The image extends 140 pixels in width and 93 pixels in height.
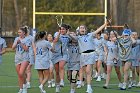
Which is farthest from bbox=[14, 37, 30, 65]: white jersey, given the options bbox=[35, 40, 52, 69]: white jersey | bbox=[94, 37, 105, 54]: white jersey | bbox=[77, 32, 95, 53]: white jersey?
bbox=[94, 37, 105, 54]: white jersey

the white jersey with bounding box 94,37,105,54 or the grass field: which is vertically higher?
the white jersey with bounding box 94,37,105,54

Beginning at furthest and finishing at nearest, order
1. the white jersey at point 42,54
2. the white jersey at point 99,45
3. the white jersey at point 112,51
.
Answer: the white jersey at point 99,45, the white jersey at point 112,51, the white jersey at point 42,54

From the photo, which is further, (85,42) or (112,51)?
(112,51)

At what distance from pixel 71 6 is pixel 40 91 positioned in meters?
27.0

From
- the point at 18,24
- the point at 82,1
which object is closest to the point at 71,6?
the point at 82,1

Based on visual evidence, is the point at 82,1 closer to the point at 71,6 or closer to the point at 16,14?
the point at 71,6

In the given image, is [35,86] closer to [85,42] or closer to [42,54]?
[42,54]

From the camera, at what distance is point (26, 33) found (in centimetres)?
1559

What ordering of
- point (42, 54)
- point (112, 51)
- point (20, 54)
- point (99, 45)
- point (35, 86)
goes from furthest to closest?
1. point (99, 45)
2. point (35, 86)
3. point (112, 51)
4. point (42, 54)
5. point (20, 54)

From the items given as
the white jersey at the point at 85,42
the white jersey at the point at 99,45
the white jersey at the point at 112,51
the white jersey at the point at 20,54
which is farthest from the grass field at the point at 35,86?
the white jersey at the point at 85,42

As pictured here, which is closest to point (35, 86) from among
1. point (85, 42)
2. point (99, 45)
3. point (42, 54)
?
point (42, 54)

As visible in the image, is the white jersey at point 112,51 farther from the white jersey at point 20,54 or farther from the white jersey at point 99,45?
the white jersey at point 20,54

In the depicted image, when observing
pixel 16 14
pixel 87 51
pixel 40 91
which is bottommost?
pixel 40 91

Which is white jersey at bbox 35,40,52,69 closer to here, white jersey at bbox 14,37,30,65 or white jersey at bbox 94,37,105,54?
white jersey at bbox 14,37,30,65
